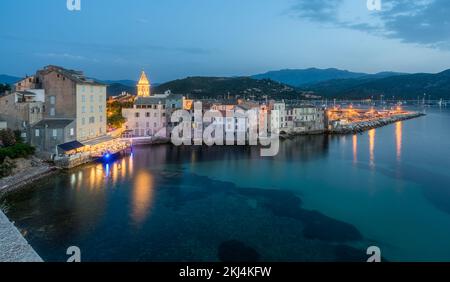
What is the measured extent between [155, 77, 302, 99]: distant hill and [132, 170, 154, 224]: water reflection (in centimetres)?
3757

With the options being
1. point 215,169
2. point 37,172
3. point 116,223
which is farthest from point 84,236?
point 215,169

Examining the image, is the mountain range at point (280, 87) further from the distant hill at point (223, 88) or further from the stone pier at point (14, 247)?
the stone pier at point (14, 247)

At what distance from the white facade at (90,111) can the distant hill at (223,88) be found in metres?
33.4

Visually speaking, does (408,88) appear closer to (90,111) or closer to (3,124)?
(90,111)

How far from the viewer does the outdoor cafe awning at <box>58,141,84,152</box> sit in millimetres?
12148

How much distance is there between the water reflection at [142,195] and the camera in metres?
7.96

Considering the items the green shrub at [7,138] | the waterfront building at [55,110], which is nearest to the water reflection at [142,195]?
the waterfront building at [55,110]

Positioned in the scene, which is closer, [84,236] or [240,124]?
[84,236]

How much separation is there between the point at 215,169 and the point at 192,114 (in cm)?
788

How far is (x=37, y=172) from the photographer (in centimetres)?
1062

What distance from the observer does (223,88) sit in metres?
55.3

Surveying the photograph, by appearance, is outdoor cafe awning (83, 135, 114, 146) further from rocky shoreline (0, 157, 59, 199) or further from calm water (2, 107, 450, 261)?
rocky shoreline (0, 157, 59, 199)
